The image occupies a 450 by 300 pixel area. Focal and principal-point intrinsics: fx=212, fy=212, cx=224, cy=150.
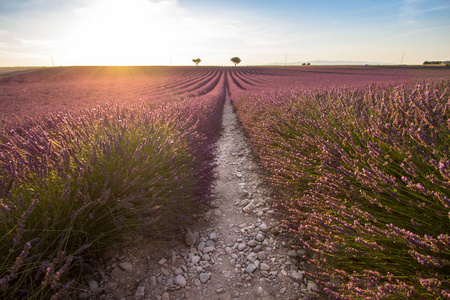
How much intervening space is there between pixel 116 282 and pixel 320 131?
284 cm

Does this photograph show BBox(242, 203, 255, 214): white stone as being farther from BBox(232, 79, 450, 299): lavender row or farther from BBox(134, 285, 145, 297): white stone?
BBox(134, 285, 145, 297): white stone

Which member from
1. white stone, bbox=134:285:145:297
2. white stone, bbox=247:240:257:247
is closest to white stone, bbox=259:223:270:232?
white stone, bbox=247:240:257:247

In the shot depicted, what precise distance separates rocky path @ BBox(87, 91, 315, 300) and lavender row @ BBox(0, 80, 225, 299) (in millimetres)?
198

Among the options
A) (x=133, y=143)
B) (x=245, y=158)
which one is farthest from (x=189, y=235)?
(x=245, y=158)

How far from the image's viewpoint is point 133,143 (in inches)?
99.6

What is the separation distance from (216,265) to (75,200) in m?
1.32

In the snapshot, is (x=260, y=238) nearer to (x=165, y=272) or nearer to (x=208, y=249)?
(x=208, y=249)

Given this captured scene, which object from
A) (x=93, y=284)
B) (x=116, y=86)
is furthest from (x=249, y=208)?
(x=116, y=86)

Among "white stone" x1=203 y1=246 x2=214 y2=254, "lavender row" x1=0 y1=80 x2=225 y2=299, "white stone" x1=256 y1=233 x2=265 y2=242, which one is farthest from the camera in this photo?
"white stone" x1=256 y1=233 x2=265 y2=242

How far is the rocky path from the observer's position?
5.57 feet

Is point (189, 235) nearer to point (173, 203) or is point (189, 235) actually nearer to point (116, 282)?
point (173, 203)

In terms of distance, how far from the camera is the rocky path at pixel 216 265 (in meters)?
1.70

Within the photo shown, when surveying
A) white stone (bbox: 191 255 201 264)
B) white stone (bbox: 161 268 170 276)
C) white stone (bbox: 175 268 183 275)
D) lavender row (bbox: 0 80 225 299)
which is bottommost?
white stone (bbox: 191 255 201 264)

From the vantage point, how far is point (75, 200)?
4.91 feet
